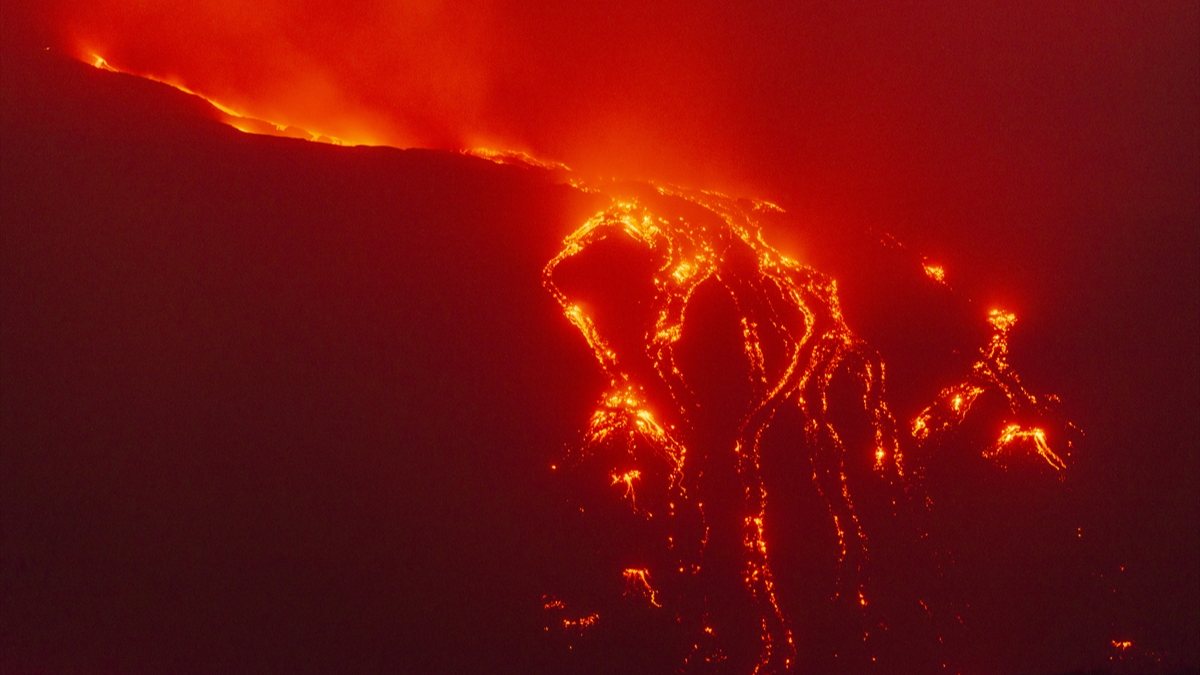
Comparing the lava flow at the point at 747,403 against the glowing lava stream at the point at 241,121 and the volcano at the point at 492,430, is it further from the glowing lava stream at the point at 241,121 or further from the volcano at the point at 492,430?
the glowing lava stream at the point at 241,121


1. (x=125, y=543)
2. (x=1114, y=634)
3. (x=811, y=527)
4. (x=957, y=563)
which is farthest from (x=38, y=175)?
(x=1114, y=634)

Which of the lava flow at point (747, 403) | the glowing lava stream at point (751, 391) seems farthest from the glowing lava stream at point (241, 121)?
the lava flow at point (747, 403)

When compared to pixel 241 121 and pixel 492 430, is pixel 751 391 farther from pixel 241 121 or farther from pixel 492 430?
pixel 241 121

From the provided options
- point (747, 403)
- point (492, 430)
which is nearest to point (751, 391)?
point (747, 403)

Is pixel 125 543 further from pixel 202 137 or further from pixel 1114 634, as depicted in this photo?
pixel 1114 634

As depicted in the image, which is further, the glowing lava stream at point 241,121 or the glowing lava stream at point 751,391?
the glowing lava stream at point 241,121

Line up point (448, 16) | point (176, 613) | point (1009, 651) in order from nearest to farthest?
point (176, 613)
point (1009, 651)
point (448, 16)
